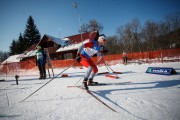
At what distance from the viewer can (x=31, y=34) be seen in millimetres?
51469

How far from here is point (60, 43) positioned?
3191 cm

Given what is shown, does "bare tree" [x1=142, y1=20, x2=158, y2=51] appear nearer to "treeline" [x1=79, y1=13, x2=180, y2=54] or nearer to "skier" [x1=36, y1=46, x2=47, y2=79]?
"treeline" [x1=79, y1=13, x2=180, y2=54]

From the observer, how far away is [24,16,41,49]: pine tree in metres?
51.1

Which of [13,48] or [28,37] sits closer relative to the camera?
[28,37]

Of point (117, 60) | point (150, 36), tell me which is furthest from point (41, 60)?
point (150, 36)

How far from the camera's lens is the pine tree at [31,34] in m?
51.1

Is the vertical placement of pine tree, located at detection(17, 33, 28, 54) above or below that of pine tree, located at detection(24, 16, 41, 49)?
below

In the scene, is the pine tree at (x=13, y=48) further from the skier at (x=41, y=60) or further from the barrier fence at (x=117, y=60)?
→ the skier at (x=41, y=60)

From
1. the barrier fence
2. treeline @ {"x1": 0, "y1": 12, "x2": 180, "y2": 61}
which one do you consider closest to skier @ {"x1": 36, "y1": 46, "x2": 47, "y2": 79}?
the barrier fence

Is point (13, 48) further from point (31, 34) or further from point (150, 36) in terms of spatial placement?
point (150, 36)

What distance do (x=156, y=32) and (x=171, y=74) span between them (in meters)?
43.3

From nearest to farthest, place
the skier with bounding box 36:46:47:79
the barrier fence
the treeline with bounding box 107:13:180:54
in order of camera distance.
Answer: the skier with bounding box 36:46:47:79 → the barrier fence → the treeline with bounding box 107:13:180:54

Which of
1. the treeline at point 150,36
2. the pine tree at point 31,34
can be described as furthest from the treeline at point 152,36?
the pine tree at point 31,34

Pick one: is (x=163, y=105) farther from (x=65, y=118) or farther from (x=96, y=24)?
(x=96, y=24)
